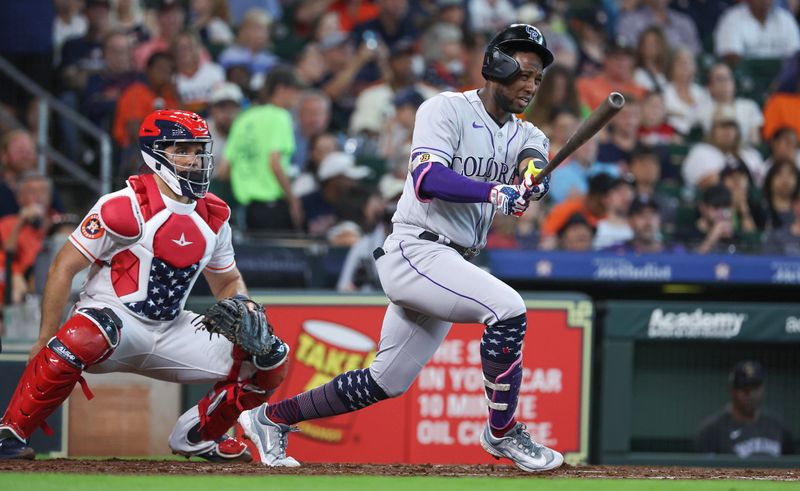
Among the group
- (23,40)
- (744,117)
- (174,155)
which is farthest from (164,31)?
(174,155)

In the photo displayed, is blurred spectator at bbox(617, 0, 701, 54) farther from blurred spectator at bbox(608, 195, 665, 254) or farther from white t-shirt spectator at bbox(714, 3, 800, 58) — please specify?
blurred spectator at bbox(608, 195, 665, 254)

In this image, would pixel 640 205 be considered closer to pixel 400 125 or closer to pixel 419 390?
pixel 400 125

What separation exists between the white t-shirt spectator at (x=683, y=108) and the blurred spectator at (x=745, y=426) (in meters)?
3.73

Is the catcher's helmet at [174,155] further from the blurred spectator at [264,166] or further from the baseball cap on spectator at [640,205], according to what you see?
the baseball cap on spectator at [640,205]

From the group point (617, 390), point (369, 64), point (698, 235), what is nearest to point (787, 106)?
point (698, 235)

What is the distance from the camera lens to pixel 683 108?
1149 centimetres

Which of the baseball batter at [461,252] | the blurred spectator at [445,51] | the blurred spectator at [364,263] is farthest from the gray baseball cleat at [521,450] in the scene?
the blurred spectator at [445,51]

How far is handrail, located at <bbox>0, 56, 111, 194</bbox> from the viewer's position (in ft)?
31.1

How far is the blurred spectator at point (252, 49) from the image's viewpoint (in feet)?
35.5

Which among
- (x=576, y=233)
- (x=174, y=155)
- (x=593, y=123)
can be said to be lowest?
(x=576, y=233)

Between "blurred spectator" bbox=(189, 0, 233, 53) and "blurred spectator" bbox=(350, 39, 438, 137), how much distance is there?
56.3 inches

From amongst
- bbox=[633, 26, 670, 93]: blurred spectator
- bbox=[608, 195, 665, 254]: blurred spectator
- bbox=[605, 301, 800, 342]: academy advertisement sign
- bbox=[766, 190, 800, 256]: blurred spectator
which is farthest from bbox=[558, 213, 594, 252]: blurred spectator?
bbox=[633, 26, 670, 93]: blurred spectator

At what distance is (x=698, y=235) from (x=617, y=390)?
2.09 m

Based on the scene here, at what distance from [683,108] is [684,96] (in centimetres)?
13
